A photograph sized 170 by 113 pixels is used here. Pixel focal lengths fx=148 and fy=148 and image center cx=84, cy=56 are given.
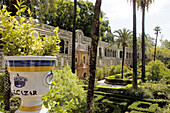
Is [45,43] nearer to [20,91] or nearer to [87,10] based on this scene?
[20,91]

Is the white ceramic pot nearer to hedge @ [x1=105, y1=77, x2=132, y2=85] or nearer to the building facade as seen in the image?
the building facade

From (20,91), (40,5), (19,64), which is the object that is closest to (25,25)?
(19,64)

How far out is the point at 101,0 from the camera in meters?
6.58

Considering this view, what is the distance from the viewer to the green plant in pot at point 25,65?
185cm

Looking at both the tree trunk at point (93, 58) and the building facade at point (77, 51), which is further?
the building facade at point (77, 51)

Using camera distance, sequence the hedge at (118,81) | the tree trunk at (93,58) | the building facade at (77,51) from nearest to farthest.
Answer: the tree trunk at (93,58)
the building facade at (77,51)
the hedge at (118,81)

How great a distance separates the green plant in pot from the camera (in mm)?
1854

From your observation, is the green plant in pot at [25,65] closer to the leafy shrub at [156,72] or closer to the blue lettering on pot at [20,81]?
the blue lettering on pot at [20,81]

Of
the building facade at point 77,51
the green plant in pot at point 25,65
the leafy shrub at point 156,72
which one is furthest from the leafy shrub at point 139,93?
the green plant in pot at point 25,65

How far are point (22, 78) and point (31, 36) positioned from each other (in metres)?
0.66

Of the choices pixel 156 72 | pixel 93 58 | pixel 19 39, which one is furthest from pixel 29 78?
pixel 156 72

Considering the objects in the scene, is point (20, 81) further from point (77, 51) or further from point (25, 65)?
point (77, 51)

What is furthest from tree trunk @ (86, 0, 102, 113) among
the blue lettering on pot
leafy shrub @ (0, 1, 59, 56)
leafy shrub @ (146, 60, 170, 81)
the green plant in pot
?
leafy shrub @ (146, 60, 170, 81)

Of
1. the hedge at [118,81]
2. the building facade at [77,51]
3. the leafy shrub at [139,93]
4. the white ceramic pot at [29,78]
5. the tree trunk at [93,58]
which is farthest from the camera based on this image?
the hedge at [118,81]
